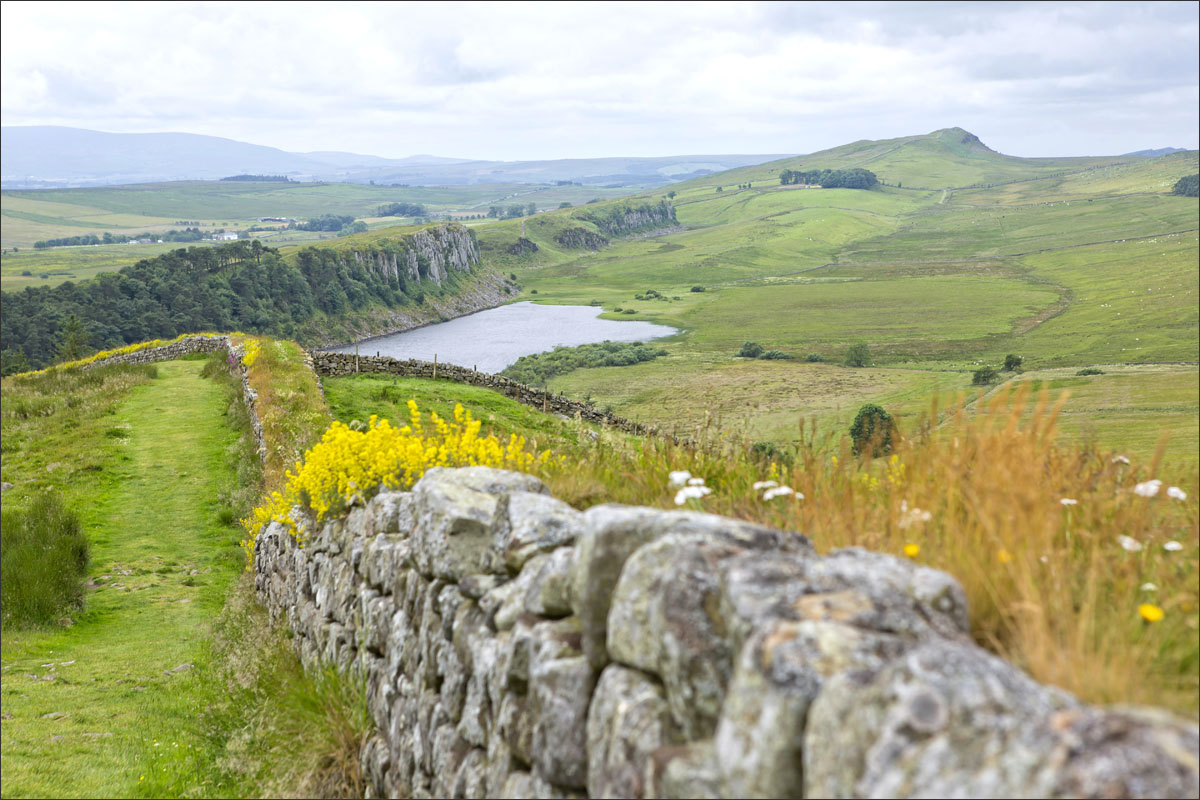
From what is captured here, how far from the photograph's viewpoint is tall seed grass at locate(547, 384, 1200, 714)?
2.92 metres

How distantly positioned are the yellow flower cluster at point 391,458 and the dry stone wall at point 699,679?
1538 millimetres

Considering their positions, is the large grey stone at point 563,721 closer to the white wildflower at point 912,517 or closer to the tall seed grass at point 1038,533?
the tall seed grass at point 1038,533

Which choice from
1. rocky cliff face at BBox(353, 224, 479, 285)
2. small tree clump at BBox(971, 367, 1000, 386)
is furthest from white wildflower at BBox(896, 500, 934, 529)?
rocky cliff face at BBox(353, 224, 479, 285)

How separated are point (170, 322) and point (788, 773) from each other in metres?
130

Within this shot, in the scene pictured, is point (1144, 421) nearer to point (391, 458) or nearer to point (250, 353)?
point (391, 458)

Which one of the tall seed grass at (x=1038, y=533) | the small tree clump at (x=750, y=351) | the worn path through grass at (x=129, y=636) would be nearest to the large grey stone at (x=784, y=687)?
the tall seed grass at (x=1038, y=533)

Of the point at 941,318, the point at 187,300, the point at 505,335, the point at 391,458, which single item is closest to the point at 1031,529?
the point at 391,458

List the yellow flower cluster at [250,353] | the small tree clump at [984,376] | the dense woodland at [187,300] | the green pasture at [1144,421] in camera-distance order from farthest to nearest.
Answer: the dense woodland at [187,300]
the yellow flower cluster at [250,353]
the small tree clump at [984,376]
the green pasture at [1144,421]

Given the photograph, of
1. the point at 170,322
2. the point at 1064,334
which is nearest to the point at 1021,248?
Answer: the point at 1064,334

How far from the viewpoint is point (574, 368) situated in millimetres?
103125

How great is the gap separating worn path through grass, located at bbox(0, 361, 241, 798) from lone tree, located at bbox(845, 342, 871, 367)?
85.5 meters

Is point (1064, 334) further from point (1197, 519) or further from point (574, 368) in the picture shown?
point (1197, 519)

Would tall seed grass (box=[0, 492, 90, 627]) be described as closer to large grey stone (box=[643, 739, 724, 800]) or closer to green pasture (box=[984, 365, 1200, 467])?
large grey stone (box=[643, 739, 724, 800])

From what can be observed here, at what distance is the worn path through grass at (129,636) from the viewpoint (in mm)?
7738
